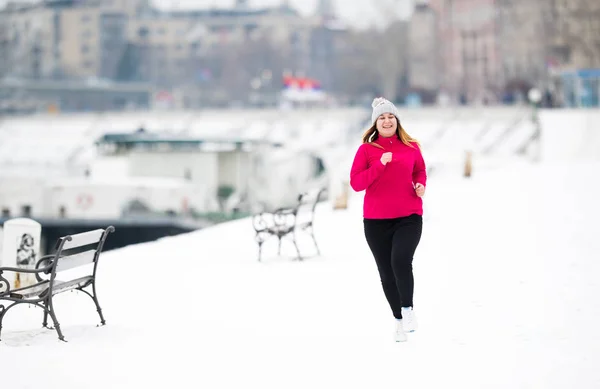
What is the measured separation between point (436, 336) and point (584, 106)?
171 ft

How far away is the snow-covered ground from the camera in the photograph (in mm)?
7379

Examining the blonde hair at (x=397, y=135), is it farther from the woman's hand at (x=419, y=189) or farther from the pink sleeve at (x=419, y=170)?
the woman's hand at (x=419, y=189)

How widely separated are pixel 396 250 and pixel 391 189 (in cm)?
46

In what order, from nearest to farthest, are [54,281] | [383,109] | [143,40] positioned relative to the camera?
[383,109], [54,281], [143,40]

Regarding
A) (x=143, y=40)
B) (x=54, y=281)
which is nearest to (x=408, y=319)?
(x=54, y=281)

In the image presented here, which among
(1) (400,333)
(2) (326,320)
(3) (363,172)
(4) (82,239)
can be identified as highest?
(3) (363,172)

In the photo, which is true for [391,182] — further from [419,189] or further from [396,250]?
[396,250]

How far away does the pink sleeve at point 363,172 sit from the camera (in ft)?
26.2

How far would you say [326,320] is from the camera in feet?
31.1

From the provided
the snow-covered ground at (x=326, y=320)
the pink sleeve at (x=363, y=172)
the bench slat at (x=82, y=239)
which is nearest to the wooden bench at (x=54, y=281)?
the bench slat at (x=82, y=239)

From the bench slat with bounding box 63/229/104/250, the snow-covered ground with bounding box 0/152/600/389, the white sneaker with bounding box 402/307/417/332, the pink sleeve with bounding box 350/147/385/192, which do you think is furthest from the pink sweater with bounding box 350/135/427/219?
the bench slat with bounding box 63/229/104/250

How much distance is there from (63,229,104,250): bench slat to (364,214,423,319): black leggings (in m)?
2.33

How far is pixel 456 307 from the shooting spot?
9.87m

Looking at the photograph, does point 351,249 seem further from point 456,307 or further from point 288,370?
point 288,370
